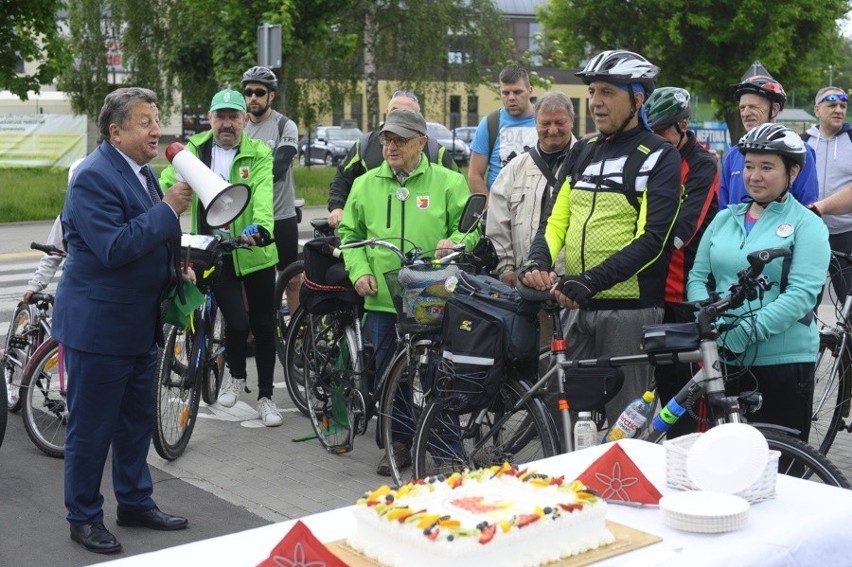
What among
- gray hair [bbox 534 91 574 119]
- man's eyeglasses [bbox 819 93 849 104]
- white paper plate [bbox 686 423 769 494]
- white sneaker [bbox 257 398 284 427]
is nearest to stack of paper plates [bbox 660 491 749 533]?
white paper plate [bbox 686 423 769 494]

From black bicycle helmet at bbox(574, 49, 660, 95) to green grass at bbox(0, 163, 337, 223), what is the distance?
16064 millimetres

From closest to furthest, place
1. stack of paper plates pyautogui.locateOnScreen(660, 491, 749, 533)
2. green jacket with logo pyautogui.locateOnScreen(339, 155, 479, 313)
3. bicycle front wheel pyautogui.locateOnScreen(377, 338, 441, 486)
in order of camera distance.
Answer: stack of paper plates pyautogui.locateOnScreen(660, 491, 749, 533) → bicycle front wheel pyautogui.locateOnScreen(377, 338, 441, 486) → green jacket with logo pyautogui.locateOnScreen(339, 155, 479, 313)

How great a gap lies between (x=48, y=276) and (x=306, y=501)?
7.99 ft

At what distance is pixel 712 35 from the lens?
32.5m

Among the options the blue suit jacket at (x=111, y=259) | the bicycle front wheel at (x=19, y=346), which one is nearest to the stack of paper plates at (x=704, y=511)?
the blue suit jacket at (x=111, y=259)

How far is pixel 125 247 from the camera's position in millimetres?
4926

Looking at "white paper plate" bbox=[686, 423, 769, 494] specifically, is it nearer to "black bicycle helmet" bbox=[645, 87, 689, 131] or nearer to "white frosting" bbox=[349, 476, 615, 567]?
"white frosting" bbox=[349, 476, 615, 567]

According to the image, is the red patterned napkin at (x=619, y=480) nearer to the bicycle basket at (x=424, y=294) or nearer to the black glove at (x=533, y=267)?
the black glove at (x=533, y=267)

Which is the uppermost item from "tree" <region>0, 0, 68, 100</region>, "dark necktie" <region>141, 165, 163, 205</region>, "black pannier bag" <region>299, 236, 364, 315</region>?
"tree" <region>0, 0, 68, 100</region>

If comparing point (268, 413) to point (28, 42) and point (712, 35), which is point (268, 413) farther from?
point (712, 35)

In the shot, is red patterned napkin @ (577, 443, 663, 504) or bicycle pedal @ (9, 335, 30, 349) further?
bicycle pedal @ (9, 335, 30, 349)

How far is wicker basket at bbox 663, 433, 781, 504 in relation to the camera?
3104 millimetres

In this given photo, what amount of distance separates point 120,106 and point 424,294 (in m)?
1.63


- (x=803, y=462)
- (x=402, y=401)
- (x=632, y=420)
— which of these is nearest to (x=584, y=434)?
(x=632, y=420)
